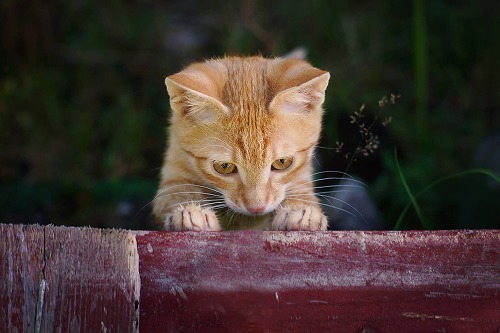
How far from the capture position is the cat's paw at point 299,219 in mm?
2137

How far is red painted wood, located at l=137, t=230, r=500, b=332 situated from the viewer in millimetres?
1737

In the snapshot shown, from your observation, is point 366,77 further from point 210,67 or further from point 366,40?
point 210,67

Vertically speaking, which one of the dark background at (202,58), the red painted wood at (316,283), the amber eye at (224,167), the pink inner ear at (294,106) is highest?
the dark background at (202,58)

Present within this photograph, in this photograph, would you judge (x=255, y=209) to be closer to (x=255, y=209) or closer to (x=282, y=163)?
(x=255, y=209)

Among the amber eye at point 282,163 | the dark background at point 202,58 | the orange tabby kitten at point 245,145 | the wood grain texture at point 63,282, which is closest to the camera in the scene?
the wood grain texture at point 63,282

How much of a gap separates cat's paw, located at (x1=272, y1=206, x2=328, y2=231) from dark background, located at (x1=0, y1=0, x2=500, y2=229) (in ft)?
4.76

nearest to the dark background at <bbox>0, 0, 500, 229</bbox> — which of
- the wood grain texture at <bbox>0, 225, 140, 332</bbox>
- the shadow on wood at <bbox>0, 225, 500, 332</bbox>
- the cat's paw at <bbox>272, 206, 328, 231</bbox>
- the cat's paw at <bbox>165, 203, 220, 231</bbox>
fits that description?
the cat's paw at <bbox>272, 206, 328, 231</bbox>

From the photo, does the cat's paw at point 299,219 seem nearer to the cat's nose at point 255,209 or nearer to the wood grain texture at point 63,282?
the cat's nose at point 255,209

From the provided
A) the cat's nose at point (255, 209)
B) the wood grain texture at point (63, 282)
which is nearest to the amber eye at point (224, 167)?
the cat's nose at point (255, 209)

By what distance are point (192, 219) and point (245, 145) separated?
0.99ft

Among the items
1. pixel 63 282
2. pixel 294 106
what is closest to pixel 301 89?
pixel 294 106

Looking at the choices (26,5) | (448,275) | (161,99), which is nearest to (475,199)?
(448,275)

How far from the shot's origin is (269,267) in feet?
5.78

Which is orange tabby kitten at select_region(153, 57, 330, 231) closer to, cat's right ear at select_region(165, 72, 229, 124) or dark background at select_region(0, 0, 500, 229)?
cat's right ear at select_region(165, 72, 229, 124)
